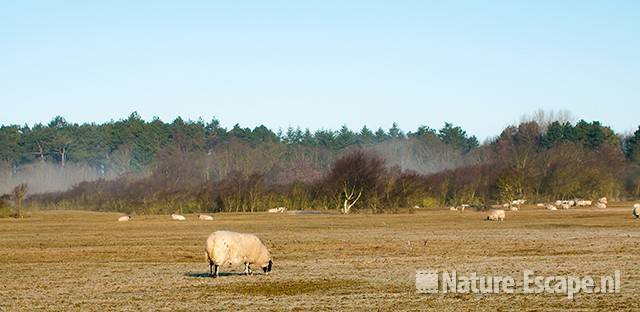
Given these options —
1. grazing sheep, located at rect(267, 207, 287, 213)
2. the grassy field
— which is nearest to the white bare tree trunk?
grazing sheep, located at rect(267, 207, 287, 213)

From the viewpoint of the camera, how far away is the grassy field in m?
23.2

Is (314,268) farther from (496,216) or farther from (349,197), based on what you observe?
(349,197)

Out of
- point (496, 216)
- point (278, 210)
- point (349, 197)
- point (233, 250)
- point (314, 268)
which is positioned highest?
point (349, 197)

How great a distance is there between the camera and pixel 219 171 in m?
198

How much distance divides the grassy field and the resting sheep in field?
653 mm

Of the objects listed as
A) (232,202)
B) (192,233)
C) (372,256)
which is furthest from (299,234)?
(232,202)

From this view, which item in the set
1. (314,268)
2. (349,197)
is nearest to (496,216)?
(349,197)

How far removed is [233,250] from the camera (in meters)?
30.8

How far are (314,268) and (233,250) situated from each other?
4054 millimetres

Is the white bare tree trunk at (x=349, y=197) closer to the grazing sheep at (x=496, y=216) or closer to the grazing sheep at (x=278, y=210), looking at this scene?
the grazing sheep at (x=278, y=210)

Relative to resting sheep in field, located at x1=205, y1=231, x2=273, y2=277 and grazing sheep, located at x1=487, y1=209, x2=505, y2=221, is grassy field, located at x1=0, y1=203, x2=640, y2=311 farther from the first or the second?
grazing sheep, located at x1=487, y1=209, x2=505, y2=221

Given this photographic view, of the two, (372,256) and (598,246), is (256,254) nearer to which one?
(372,256)

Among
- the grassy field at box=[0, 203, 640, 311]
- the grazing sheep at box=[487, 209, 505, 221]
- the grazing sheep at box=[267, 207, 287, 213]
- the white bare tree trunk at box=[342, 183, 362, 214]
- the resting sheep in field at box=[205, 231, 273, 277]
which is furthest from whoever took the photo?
the grazing sheep at box=[267, 207, 287, 213]

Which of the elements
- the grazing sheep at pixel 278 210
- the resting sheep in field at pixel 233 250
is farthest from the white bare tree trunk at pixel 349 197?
the resting sheep in field at pixel 233 250
